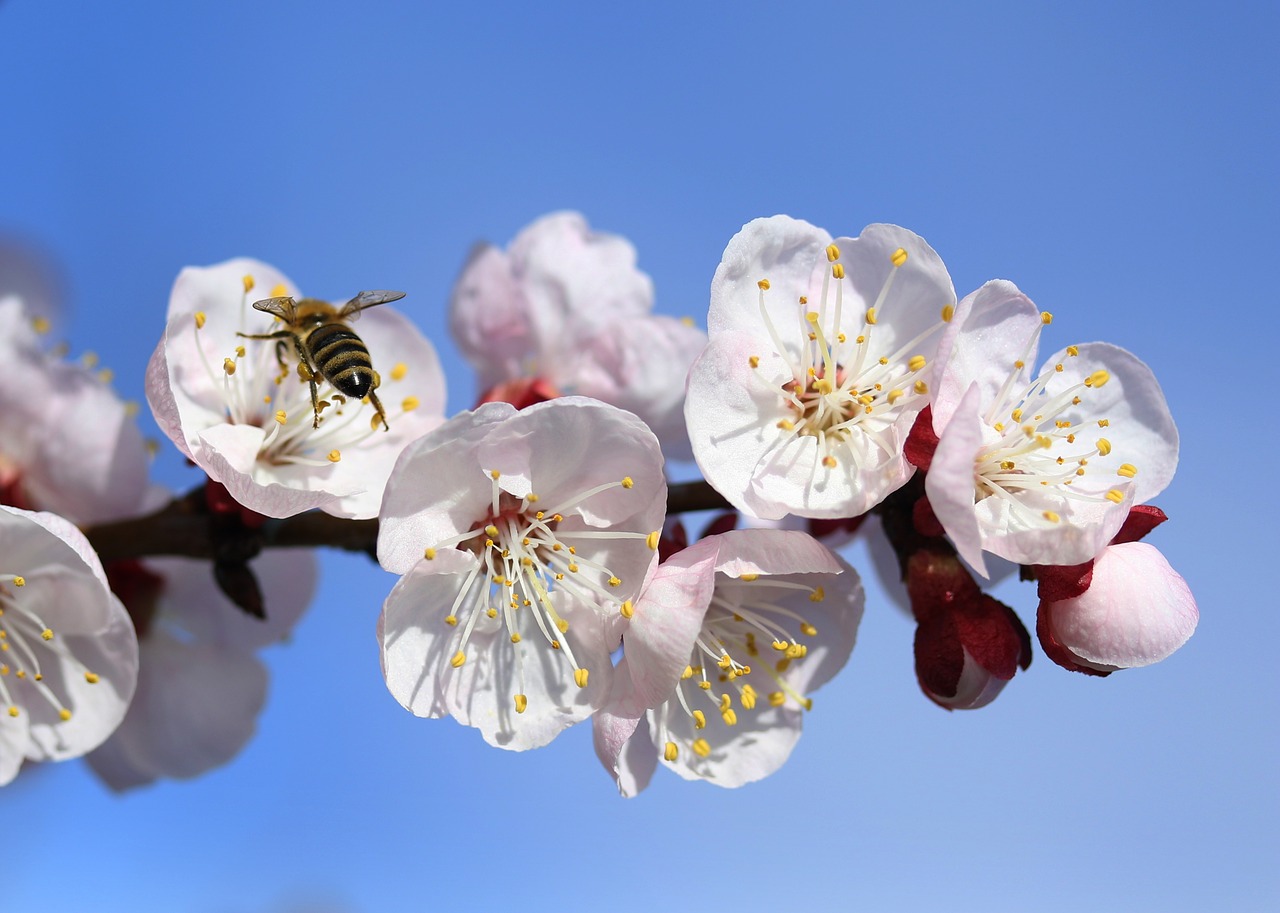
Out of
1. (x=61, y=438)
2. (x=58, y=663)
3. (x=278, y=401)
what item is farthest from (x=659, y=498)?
(x=61, y=438)

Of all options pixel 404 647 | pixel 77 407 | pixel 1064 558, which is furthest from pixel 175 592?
pixel 1064 558

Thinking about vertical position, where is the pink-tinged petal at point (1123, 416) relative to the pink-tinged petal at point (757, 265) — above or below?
below

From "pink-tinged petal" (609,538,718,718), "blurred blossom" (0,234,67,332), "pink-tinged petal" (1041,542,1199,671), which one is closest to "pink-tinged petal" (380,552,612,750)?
"pink-tinged petal" (609,538,718,718)

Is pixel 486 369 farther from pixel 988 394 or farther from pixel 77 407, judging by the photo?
pixel 988 394

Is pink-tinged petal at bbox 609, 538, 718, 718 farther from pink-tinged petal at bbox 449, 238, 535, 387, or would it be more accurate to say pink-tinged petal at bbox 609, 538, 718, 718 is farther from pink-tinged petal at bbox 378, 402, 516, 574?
pink-tinged petal at bbox 449, 238, 535, 387

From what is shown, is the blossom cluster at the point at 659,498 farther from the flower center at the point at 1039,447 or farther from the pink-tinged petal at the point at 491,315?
the pink-tinged petal at the point at 491,315

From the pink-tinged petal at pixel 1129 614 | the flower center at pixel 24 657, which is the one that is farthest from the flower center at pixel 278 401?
the pink-tinged petal at pixel 1129 614
